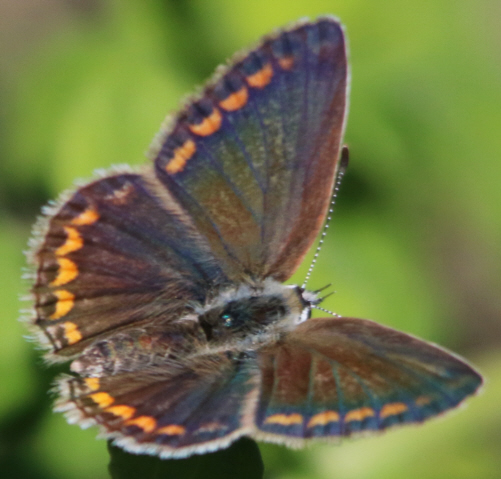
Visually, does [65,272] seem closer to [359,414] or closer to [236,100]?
[236,100]

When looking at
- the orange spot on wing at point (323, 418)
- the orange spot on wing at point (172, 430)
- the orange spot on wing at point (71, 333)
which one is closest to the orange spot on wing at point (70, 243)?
the orange spot on wing at point (71, 333)

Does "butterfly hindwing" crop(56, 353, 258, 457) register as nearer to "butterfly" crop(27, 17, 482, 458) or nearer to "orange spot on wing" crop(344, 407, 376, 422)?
"butterfly" crop(27, 17, 482, 458)

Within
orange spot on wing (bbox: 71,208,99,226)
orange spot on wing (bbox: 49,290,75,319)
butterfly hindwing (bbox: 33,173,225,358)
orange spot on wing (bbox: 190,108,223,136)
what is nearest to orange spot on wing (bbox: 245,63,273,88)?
orange spot on wing (bbox: 190,108,223,136)

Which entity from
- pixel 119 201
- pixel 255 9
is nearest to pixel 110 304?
pixel 119 201

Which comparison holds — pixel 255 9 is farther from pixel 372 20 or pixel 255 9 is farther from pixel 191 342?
pixel 191 342

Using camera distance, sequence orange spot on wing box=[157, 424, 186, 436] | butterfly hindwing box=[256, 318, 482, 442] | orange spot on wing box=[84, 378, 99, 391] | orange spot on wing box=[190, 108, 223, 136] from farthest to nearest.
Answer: orange spot on wing box=[190, 108, 223, 136]
orange spot on wing box=[84, 378, 99, 391]
orange spot on wing box=[157, 424, 186, 436]
butterfly hindwing box=[256, 318, 482, 442]

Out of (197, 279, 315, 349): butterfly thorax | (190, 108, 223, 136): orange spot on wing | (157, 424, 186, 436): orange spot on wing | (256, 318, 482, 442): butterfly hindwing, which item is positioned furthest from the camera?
(190, 108, 223, 136): orange spot on wing

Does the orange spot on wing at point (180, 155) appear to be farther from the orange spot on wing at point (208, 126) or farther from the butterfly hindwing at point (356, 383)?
the butterfly hindwing at point (356, 383)
